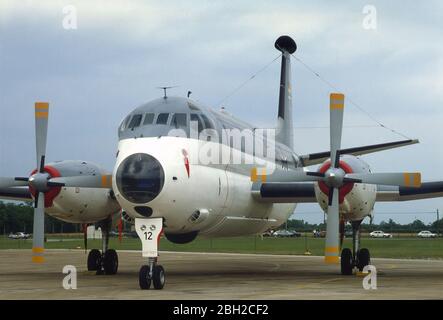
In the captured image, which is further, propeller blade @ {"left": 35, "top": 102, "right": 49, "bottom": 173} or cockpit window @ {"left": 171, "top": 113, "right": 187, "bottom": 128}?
propeller blade @ {"left": 35, "top": 102, "right": 49, "bottom": 173}

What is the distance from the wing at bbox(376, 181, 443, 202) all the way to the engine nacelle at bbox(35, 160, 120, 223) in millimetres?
7957

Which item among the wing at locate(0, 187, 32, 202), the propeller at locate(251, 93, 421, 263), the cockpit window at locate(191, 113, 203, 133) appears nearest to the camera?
the cockpit window at locate(191, 113, 203, 133)

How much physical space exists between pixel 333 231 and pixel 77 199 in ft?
23.9

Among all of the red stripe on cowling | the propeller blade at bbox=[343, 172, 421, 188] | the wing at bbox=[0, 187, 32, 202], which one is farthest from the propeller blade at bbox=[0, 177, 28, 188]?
the propeller blade at bbox=[343, 172, 421, 188]

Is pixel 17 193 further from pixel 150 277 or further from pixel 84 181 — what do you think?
pixel 150 277

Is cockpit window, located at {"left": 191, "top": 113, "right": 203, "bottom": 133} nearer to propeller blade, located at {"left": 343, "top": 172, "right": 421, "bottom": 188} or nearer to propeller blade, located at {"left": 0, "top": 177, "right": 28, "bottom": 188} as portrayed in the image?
propeller blade, located at {"left": 343, "top": 172, "right": 421, "bottom": 188}

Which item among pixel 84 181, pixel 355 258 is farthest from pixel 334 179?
pixel 84 181

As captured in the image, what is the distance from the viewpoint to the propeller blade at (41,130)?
2025 centimetres

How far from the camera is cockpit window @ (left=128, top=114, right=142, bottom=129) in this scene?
680 inches

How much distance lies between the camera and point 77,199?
20906mm

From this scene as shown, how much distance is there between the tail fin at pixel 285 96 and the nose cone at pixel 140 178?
14.6 m

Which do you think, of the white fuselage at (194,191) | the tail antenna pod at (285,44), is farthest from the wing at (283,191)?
the tail antenna pod at (285,44)
